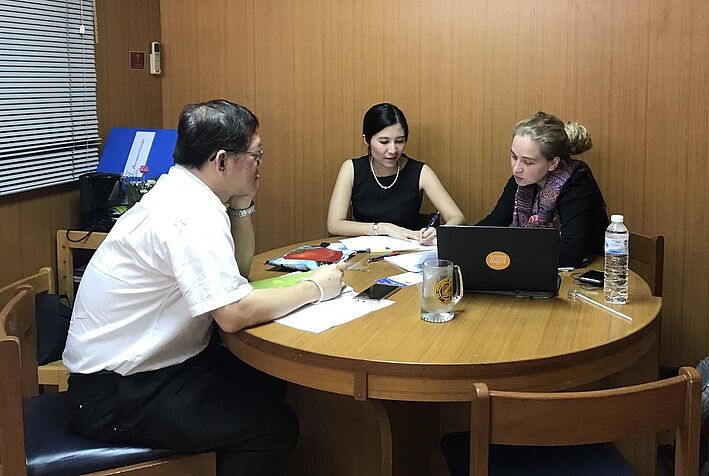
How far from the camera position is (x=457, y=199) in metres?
3.60

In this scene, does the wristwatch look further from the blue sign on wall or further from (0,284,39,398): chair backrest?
the blue sign on wall

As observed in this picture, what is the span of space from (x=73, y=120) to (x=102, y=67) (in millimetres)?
324

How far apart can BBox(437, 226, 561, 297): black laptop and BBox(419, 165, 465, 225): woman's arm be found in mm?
1228

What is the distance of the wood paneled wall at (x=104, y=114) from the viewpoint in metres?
2.85

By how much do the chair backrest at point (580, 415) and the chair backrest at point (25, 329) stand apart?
115cm

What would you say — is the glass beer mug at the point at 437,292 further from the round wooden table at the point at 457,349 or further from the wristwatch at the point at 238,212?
the wristwatch at the point at 238,212

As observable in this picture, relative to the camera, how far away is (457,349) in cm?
172

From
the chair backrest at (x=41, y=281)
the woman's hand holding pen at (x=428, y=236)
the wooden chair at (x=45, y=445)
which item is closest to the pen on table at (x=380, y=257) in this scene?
the woman's hand holding pen at (x=428, y=236)

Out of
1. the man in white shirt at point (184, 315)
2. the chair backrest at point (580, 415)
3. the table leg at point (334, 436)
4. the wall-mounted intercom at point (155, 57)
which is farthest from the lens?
the wall-mounted intercom at point (155, 57)

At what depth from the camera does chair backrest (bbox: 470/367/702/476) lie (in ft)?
4.44

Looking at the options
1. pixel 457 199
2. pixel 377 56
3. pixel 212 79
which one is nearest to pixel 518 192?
pixel 457 199

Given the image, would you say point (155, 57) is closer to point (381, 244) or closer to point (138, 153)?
point (138, 153)

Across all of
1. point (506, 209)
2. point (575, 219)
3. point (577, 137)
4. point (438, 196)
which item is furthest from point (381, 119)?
point (575, 219)

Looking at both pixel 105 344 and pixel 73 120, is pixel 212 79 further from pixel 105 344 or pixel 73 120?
pixel 105 344
